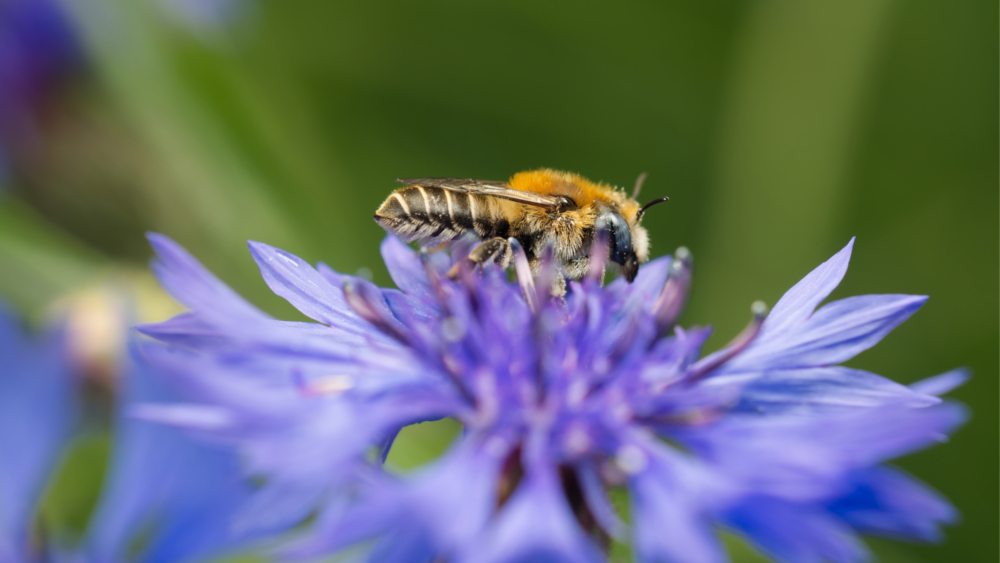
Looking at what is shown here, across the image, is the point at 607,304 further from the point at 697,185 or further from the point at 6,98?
the point at 6,98

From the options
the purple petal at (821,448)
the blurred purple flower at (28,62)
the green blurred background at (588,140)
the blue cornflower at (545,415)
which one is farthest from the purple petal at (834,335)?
the blurred purple flower at (28,62)

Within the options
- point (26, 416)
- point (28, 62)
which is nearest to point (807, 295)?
point (26, 416)

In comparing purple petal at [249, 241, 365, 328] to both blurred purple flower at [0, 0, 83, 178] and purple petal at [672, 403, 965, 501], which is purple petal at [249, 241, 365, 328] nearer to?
purple petal at [672, 403, 965, 501]

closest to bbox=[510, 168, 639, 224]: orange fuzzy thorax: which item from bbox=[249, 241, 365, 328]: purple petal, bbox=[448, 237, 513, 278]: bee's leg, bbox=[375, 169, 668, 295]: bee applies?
bbox=[375, 169, 668, 295]: bee

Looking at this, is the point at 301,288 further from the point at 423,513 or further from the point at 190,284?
→ the point at 423,513

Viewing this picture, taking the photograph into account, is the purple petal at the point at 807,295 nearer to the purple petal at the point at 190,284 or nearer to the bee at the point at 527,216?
A: the bee at the point at 527,216

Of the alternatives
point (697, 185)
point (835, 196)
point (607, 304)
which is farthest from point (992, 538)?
point (607, 304)
